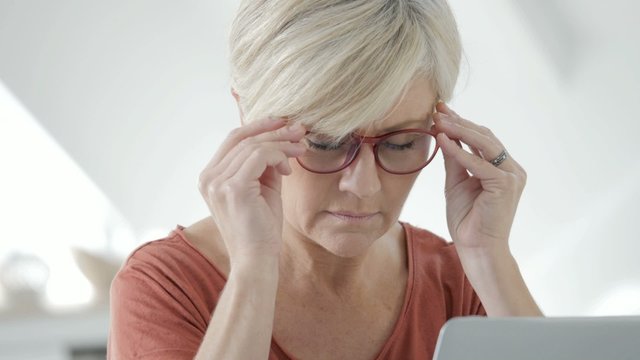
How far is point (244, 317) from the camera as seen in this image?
1.51 m

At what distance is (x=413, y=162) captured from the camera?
1588 millimetres

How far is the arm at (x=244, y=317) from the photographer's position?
1.49m

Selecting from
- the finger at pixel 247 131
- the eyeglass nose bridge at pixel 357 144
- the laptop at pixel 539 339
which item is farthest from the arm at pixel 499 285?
the laptop at pixel 539 339

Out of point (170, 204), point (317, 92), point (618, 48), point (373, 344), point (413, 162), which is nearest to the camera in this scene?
point (317, 92)

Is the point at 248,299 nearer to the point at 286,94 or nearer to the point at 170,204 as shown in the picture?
the point at 286,94

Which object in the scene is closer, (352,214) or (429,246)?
(352,214)

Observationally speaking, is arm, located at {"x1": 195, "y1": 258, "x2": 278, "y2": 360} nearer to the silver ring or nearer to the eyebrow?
the eyebrow

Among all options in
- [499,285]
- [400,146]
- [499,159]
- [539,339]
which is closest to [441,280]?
[499,285]

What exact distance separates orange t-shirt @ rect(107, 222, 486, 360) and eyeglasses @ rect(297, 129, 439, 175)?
0.27 meters

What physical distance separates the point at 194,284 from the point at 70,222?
7.02ft

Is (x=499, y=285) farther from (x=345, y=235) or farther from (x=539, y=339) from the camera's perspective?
(x=539, y=339)

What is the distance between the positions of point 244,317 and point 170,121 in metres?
2.28

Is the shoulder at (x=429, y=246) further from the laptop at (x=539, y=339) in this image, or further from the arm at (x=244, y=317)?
the laptop at (x=539, y=339)

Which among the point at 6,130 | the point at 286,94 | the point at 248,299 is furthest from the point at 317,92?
the point at 6,130
